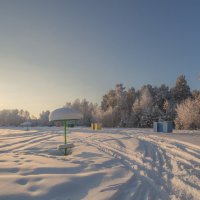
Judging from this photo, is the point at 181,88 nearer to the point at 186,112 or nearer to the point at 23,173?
the point at 186,112

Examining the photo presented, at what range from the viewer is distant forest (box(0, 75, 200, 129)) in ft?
148

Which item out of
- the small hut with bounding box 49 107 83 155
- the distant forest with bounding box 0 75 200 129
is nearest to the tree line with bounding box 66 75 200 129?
the distant forest with bounding box 0 75 200 129

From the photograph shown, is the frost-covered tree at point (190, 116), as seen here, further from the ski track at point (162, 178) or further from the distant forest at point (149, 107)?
the ski track at point (162, 178)

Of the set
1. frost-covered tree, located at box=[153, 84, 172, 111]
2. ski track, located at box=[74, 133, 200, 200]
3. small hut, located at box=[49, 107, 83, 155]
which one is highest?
frost-covered tree, located at box=[153, 84, 172, 111]

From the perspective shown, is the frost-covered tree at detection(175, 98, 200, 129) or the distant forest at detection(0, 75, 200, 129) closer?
the frost-covered tree at detection(175, 98, 200, 129)

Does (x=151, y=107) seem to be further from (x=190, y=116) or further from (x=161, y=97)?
(x=190, y=116)

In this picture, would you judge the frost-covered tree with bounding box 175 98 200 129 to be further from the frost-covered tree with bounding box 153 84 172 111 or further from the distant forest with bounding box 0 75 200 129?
the frost-covered tree with bounding box 153 84 172 111

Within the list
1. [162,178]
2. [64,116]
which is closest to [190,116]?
[64,116]

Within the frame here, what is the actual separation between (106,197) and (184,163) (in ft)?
14.3

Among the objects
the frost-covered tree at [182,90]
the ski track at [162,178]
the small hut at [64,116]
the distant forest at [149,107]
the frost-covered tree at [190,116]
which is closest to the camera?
the ski track at [162,178]

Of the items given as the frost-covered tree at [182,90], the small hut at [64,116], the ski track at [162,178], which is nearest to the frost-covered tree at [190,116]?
the frost-covered tree at [182,90]

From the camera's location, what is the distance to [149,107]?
59812 mm

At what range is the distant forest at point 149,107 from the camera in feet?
148

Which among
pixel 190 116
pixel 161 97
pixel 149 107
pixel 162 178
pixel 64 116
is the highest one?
pixel 161 97
